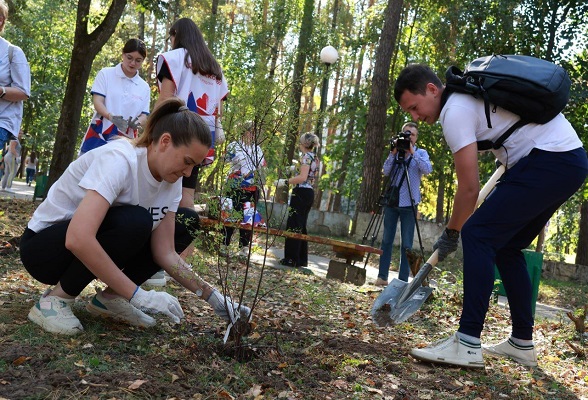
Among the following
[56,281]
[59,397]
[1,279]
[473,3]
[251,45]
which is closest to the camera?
[59,397]

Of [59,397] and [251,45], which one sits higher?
[251,45]

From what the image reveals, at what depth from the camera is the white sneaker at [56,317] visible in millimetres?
2959

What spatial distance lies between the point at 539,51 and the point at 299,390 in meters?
12.8

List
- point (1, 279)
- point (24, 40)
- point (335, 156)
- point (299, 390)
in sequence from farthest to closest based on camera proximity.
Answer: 1. point (24, 40)
2. point (335, 156)
3. point (1, 279)
4. point (299, 390)

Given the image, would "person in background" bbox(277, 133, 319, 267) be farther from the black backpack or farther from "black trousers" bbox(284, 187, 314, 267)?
the black backpack

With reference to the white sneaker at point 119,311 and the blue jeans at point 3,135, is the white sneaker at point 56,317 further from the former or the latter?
the blue jeans at point 3,135

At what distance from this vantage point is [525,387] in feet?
10.5

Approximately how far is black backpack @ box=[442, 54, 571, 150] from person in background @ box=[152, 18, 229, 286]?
1.79m

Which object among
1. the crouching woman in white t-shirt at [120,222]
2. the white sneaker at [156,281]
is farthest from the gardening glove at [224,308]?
the white sneaker at [156,281]

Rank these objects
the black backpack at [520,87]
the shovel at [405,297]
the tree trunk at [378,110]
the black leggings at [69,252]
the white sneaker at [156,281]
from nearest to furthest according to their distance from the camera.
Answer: the black leggings at [69,252], the black backpack at [520,87], the shovel at [405,297], the white sneaker at [156,281], the tree trunk at [378,110]

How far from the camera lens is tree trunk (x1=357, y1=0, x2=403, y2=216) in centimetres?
1336

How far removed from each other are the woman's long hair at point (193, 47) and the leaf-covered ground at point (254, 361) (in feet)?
4.99

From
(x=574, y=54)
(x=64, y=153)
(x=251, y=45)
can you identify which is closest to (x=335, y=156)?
(x=251, y=45)

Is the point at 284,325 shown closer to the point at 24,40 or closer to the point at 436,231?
the point at 436,231
